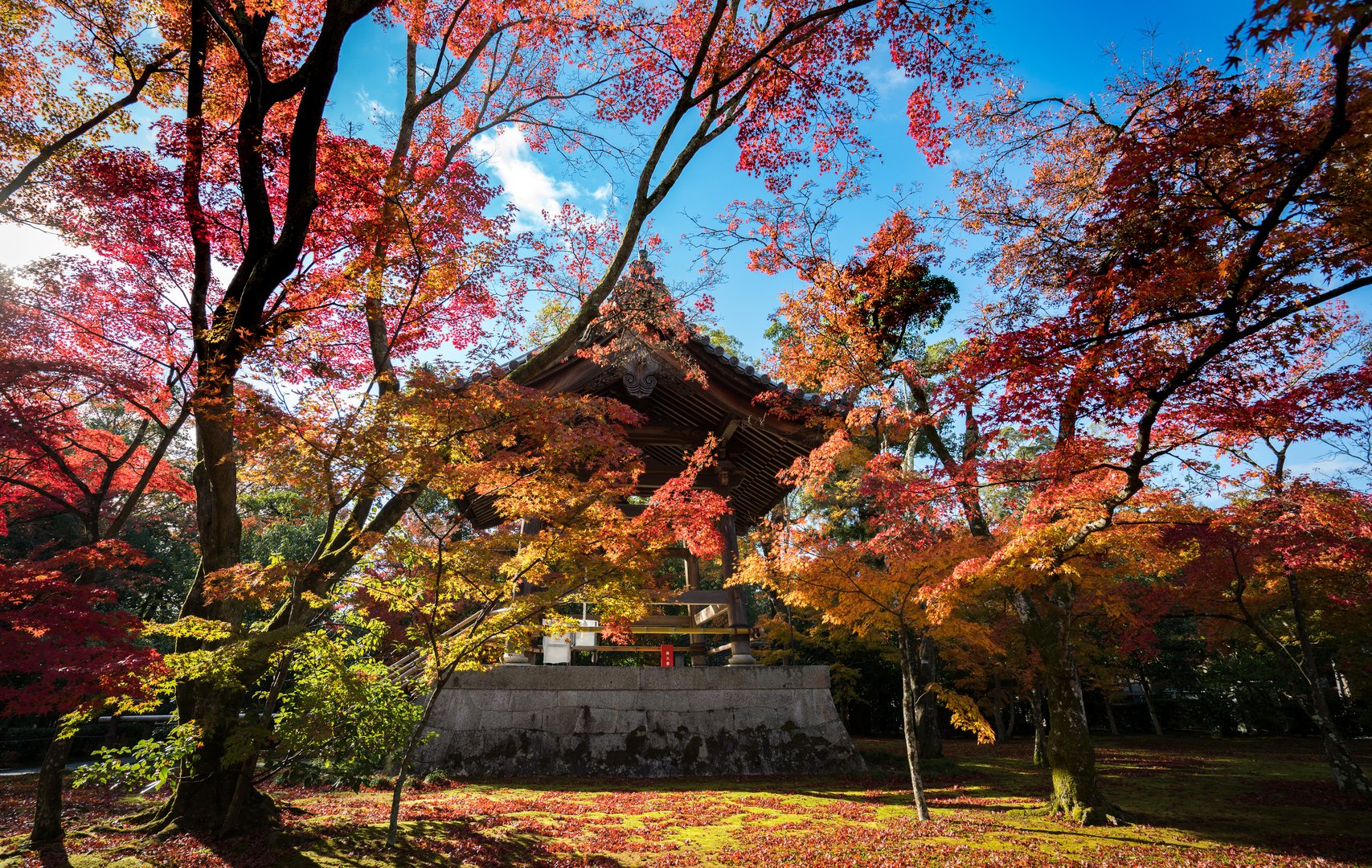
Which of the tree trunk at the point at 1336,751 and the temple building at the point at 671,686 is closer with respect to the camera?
the tree trunk at the point at 1336,751

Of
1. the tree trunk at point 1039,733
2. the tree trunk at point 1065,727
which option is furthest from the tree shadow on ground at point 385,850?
the tree trunk at point 1039,733

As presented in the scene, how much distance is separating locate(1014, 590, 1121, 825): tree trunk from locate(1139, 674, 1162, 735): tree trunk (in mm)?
17616

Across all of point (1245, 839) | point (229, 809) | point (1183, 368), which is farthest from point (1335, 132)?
point (229, 809)

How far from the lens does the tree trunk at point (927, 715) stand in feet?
43.1

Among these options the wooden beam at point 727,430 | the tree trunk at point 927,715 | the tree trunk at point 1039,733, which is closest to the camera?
the wooden beam at point 727,430

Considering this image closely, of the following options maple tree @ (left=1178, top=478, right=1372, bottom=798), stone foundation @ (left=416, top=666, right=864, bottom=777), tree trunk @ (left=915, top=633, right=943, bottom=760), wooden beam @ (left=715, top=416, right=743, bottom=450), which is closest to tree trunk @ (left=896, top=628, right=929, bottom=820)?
stone foundation @ (left=416, top=666, right=864, bottom=777)

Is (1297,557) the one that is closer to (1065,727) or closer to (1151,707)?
(1065,727)

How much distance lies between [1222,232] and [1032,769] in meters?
10.5

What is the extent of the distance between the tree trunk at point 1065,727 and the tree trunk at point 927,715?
5454 mm

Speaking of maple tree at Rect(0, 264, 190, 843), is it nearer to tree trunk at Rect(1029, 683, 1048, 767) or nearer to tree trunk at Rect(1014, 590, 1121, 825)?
tree trunk at Rect(1014, 590, 1121, 825)

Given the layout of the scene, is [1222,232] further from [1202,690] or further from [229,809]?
[1202,690]

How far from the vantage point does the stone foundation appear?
9.59 meters

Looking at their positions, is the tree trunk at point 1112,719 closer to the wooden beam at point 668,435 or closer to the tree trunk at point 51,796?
the wooden beam at point 668,435

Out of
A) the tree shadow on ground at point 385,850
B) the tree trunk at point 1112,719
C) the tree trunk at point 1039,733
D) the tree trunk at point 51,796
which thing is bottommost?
the tree trunk at point 1112,719
